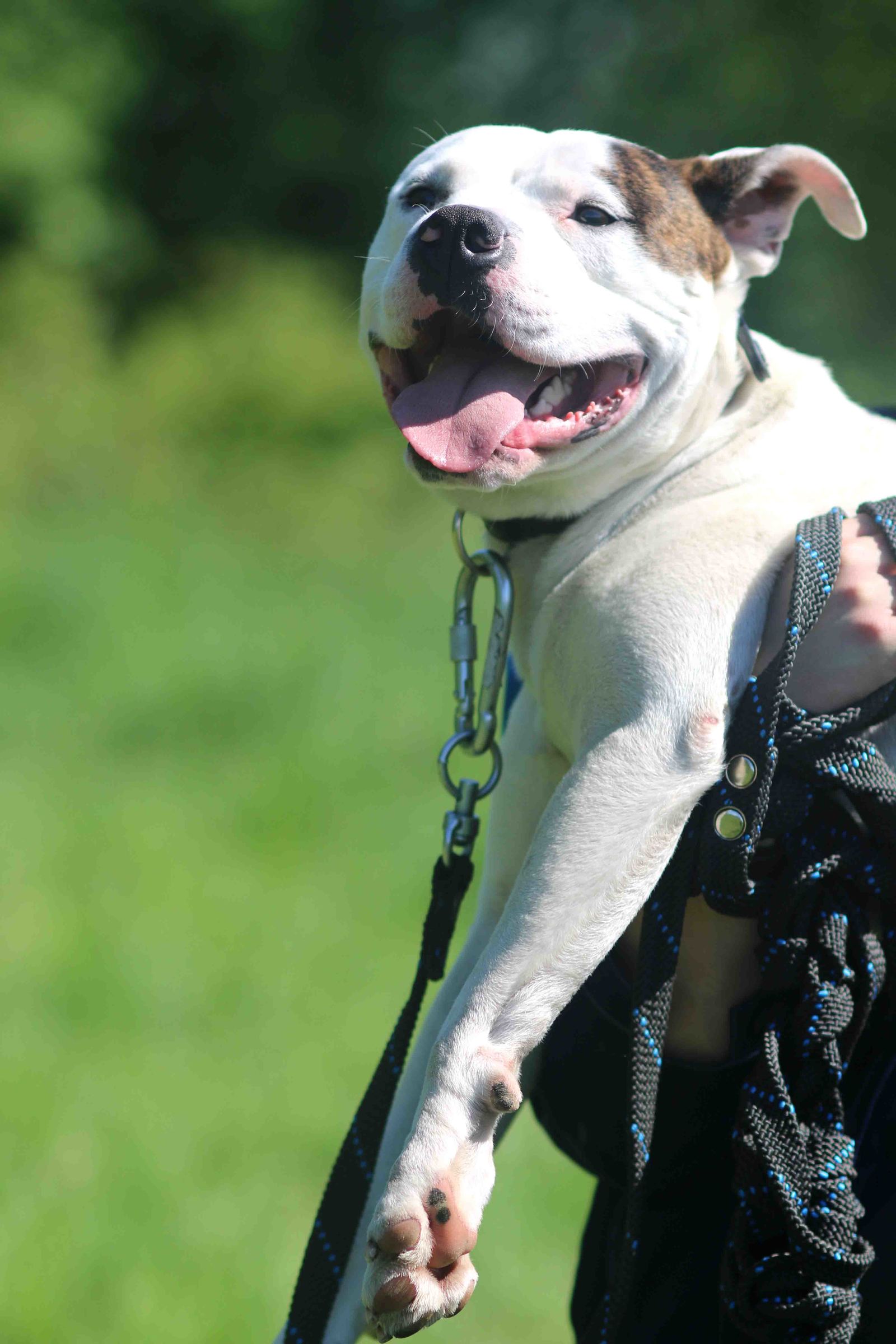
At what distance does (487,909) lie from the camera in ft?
5.53

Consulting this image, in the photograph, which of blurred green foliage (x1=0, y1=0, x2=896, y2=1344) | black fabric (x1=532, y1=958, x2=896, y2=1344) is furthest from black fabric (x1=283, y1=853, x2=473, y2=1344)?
blurred green foliage (x1=0, y1=0, x2=896, y2=1344)

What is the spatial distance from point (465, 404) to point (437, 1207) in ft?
2.84

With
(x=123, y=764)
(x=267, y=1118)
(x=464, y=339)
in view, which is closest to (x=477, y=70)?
(x=123, y=764)

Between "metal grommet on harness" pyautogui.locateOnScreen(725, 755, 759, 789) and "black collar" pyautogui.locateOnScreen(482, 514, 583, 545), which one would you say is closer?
"metal grommet on harness" pyautogui.locateOnScreen(725, 755, 759, 789)

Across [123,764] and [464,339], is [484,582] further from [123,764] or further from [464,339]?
[464,339]

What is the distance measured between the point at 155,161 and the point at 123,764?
690cm

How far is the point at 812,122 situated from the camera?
11312mm

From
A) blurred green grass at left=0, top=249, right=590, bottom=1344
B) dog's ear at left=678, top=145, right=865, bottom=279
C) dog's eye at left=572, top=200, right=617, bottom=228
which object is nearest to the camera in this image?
dog's eye at left=572, top=200, right=617, bottom=228

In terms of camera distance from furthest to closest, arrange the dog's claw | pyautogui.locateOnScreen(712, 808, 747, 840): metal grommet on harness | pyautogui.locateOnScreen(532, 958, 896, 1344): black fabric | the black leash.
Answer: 1. the black leash
2. pyautogui.locateOnScreen(532, 958, 896, 1344): black fabric
3. pyautogui.locateOnScreen(712, 808, 747, 840): metal grommet on harness
4. the dog's claw

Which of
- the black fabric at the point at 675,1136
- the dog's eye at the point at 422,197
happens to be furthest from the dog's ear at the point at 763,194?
the black fabric at the point at 675,1136

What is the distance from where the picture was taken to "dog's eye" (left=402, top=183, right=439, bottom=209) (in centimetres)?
174

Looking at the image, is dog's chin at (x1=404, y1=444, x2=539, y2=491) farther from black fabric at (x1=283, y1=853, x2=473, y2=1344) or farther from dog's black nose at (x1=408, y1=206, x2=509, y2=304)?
black fabric at (x1=283, y1=853, x2=473, y2=1344)

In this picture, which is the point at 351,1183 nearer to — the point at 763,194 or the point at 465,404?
the point at 465,404

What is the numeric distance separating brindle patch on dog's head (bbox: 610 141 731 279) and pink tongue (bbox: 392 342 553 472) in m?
0.26
